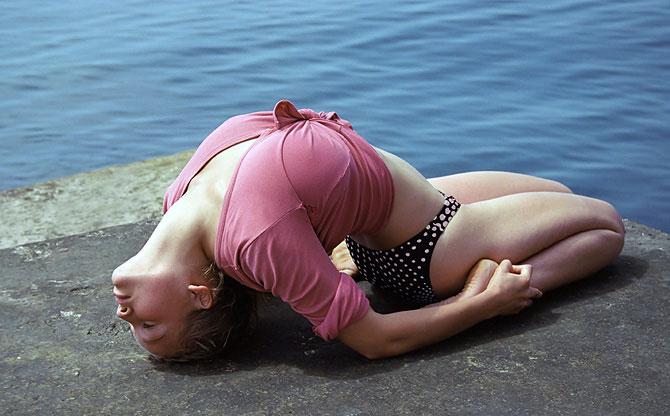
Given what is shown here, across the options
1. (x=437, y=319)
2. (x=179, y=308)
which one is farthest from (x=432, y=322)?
(x=179, y=308)

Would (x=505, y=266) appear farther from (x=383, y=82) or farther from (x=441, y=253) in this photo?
(x=383, y=82)

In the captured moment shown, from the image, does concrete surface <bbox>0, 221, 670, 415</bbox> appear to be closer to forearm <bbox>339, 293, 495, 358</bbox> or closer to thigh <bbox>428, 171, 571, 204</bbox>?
forearm <bbox>339, 293, 495, 358</bbox>

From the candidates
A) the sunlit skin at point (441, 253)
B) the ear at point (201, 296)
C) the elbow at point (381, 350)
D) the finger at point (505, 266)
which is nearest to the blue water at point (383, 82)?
the sunlit skin at point (441, 253)

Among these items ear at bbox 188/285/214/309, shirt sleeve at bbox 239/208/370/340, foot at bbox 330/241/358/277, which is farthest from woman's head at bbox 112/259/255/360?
foot at bbox 330/241/358/277

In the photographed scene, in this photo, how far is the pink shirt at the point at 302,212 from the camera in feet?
8.80

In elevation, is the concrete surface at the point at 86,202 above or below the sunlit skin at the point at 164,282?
below

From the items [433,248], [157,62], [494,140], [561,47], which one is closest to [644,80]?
[561,47]

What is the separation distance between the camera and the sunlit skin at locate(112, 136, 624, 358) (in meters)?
2.76

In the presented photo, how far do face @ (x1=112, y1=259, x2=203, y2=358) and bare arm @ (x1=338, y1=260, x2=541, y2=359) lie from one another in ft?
1.46

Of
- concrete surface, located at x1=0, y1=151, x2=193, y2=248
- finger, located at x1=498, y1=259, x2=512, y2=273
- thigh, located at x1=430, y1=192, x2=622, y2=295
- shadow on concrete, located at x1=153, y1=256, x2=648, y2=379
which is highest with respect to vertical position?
thigh, located at x1=430, y1=192, x2=622, y2=295

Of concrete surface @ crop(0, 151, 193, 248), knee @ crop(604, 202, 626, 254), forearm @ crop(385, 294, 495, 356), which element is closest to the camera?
forearm @ crop(385, 294, 495, 356)

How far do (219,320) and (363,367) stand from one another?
1.41 feet

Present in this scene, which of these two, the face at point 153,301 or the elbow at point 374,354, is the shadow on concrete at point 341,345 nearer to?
the elbow at point 374,354

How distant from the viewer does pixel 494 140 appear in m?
6.27
